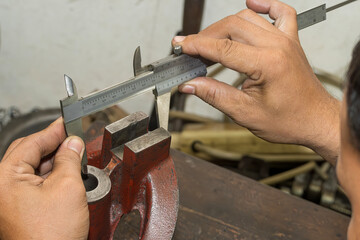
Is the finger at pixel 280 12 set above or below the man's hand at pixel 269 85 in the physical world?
above

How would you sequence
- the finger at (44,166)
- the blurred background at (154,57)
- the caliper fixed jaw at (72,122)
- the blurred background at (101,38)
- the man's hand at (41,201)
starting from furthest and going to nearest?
the blurred background at (101,38)
the blurred background at (154,57)
the finger at (44,166)
the caliper fixed jaw at (72,122)
the man's hand at (41,201)

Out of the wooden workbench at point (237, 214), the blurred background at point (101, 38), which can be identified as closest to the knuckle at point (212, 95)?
the wooden workbench at point (237, 214)

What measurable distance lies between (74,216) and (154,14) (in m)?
1.54

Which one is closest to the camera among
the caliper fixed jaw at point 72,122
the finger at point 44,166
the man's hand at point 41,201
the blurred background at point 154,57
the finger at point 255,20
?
the man's hand at point 41,201

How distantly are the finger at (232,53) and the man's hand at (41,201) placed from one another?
469 millimetres

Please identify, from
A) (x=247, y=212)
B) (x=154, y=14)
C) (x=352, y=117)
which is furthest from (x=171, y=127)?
(x=352, y=117)

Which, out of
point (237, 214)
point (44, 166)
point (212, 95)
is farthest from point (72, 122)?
point (237, 214)

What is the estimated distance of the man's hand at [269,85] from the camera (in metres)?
1.08

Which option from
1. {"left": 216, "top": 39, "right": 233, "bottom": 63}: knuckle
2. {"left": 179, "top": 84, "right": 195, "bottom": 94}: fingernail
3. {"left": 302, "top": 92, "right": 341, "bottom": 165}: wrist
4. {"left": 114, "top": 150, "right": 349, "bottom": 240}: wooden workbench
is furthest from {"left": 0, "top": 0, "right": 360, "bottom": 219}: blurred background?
{"left": 216, "top": 39, "right": 233, "bottom": 63}: knuckle

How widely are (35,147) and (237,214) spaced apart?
0.70 metres

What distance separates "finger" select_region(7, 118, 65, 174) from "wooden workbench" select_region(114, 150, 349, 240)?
1.26 ft

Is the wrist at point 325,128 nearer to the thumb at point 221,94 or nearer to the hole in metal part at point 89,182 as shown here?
the thumb at point 221,94

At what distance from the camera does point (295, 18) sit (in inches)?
48.6

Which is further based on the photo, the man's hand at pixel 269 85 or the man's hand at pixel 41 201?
the man's hand at pixel 269 85
